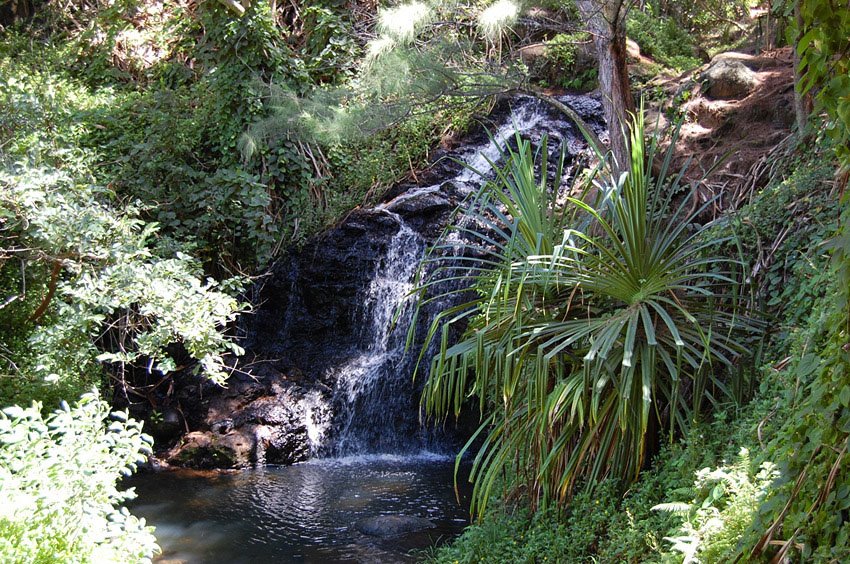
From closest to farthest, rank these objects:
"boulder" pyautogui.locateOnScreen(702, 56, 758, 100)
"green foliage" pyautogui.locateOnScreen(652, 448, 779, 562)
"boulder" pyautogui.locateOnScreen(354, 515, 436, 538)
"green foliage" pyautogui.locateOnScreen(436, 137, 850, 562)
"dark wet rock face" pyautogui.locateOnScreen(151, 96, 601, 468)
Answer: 1. "green foliage" pyautogui.locateOnScreen(436, 137, 850, 562)
2. "green foliage" pyautogui.locateOnScreen(652, 448, 779, 562)
3. "boulder" pyautogui.locateOnScreen(354, 515, 436, 538)
4. "boulder" pyautogui.locateOnScreen(702, 56, 758, 100)
5. "dark wet rock face" pyautogui.locateOnScreen(151, 96, 601, 468)

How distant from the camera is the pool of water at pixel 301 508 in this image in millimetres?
5887

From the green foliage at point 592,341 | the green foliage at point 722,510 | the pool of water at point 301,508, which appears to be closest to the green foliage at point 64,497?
the green foliage at point 592,341

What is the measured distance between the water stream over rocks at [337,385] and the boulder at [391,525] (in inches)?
6.3

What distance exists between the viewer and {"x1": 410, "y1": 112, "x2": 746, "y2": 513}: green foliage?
423 centimetres

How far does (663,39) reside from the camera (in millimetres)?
12062

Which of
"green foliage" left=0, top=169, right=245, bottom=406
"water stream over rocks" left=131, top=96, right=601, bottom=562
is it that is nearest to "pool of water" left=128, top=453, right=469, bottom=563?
"water stream over rocks" left=131, top=96, right=601, bottom=562

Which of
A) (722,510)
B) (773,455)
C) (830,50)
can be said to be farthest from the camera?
(722,510)

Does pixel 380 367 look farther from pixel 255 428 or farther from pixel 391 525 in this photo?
pixel 391 525

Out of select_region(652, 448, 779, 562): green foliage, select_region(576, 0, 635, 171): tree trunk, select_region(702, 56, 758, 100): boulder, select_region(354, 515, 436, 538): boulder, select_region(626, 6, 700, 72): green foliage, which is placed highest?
select_region(626, 6, 700, 72): green foliage

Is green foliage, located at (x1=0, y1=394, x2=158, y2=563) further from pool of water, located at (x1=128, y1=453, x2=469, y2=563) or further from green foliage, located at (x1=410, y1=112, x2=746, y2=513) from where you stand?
pool of water, located at (x1=128, y1=453, x2=469, y2=563)

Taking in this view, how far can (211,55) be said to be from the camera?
36.9 ft

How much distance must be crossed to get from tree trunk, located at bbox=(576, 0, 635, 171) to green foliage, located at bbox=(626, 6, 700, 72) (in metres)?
5.41

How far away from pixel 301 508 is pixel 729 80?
19.9 ft

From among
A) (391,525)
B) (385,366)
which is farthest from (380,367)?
(391,525)
